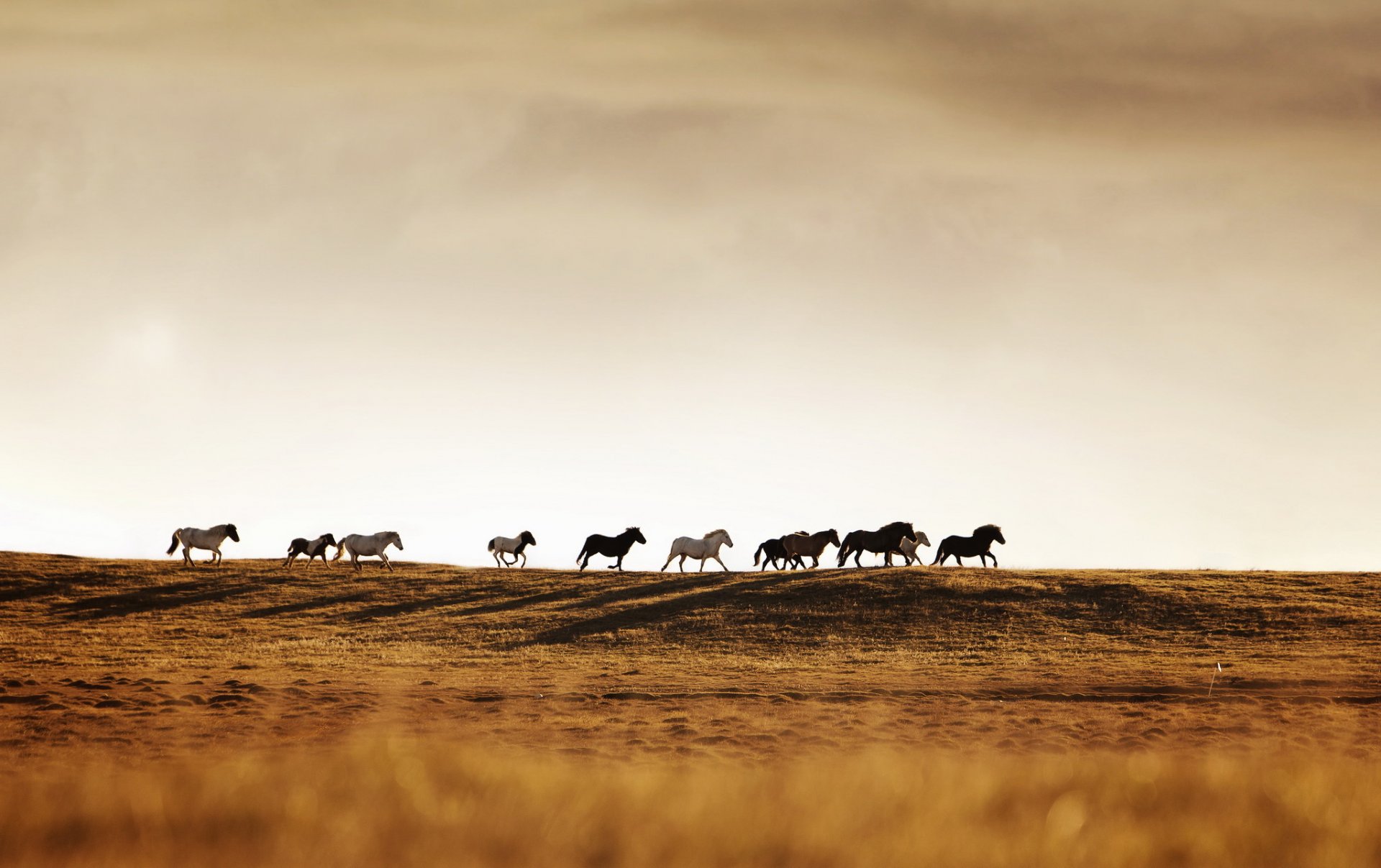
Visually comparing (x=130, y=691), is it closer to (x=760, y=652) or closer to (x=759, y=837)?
(x=760, y=652)

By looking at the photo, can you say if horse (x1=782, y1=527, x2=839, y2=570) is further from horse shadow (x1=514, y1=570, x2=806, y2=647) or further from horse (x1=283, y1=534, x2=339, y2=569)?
horse (x1=283, y1=534, x2=339, y2=569)

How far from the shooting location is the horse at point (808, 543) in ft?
162

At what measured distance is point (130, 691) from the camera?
Answer: 73.3ft

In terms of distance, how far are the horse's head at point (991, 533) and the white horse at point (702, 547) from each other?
1112cm

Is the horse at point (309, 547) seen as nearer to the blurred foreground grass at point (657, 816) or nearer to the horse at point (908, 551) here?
the horse at point (908, 551)

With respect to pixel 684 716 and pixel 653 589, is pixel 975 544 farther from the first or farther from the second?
pixel 684 716

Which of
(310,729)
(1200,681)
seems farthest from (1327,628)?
(310,729)

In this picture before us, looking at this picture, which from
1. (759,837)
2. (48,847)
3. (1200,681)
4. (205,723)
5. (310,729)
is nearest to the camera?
(48,847)

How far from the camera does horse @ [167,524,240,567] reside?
5197cm

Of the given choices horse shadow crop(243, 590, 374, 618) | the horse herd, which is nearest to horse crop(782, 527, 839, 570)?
the horse herd

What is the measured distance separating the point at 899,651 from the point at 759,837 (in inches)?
1152

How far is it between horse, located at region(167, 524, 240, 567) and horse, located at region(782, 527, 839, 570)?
86.8 feet

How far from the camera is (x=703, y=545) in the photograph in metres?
50.3

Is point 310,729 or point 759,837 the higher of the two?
point 759,837
